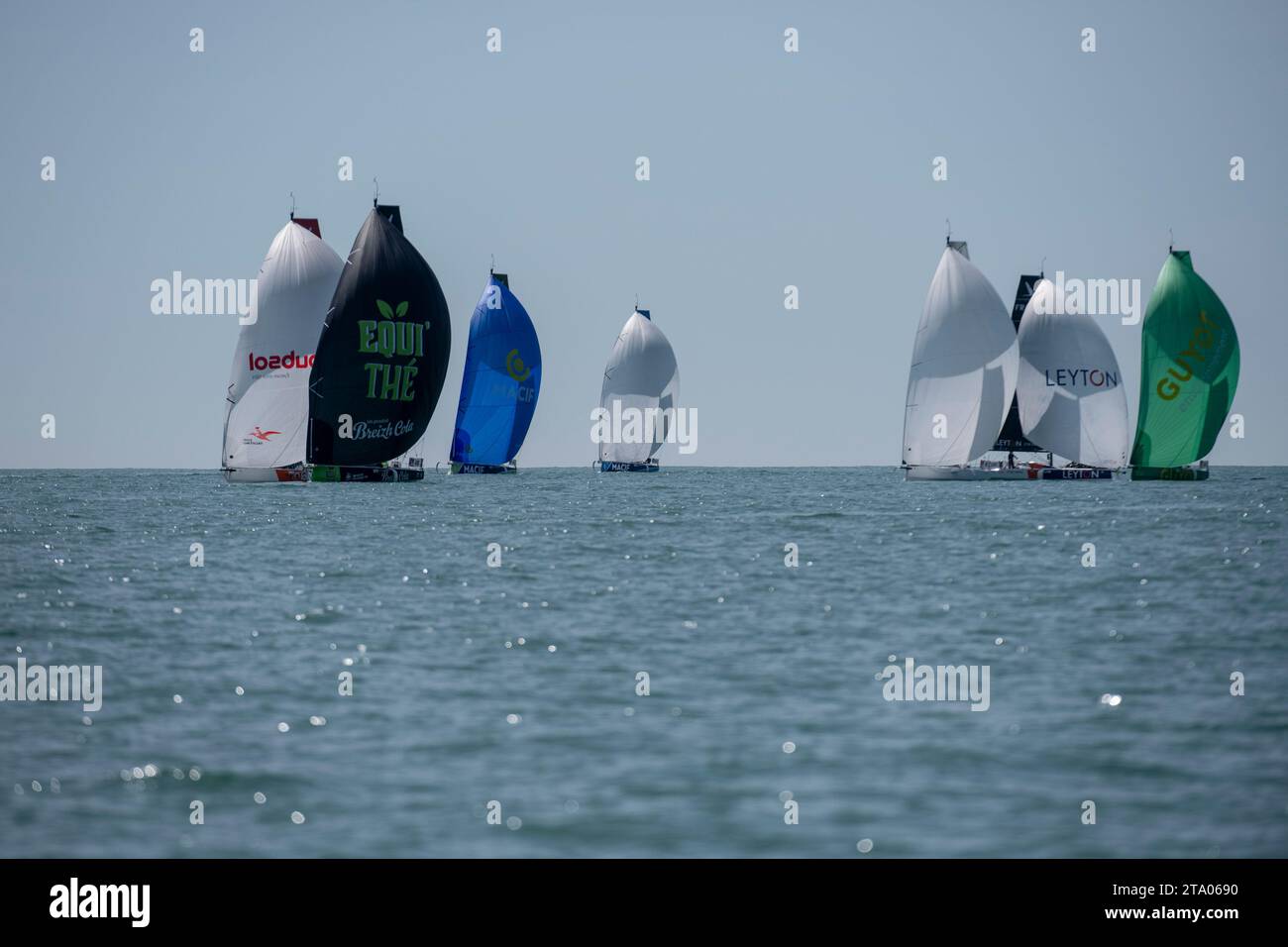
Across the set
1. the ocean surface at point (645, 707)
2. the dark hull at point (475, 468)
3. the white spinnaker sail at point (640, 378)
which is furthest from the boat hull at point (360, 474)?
the white spinnaker sail at point (640, 378)

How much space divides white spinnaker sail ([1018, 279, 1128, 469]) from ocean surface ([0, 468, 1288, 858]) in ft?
144

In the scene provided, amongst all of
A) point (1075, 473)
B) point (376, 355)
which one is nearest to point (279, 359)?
point (376, 355)

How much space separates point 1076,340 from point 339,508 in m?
42.4

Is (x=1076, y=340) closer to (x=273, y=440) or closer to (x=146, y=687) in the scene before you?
(x=273, y=440)

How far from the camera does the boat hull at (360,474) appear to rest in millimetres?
63906

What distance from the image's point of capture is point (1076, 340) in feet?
249

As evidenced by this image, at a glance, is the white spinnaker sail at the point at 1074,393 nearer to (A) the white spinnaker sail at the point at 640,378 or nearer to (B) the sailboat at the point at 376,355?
(B) the sailboat at the point at 376,355

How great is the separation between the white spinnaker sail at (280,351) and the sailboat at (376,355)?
2476 millimetres

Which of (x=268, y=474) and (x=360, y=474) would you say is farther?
(x=360, y=474)

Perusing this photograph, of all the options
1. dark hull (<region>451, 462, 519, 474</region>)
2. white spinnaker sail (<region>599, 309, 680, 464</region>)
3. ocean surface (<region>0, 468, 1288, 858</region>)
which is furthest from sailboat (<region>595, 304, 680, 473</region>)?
ocean surface (<region>0, 468, 1288, 858</region>)

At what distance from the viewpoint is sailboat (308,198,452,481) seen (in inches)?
2461

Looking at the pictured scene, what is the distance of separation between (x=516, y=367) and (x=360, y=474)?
76.9ft

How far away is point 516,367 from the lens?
88.8 meters

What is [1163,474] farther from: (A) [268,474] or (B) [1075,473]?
(A) [268,474]
